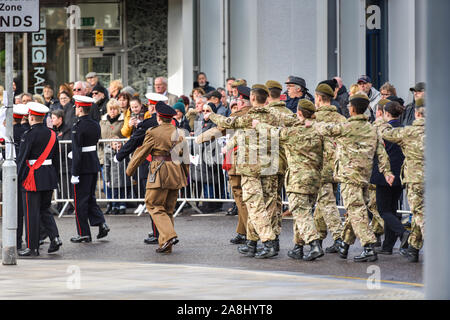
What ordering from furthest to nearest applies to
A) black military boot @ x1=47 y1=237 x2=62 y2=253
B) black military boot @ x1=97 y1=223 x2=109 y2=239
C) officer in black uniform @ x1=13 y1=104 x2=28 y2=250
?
black military boot @ x1=97 y1=223 x2=109 y2=239
officer in black uniform @ x1=13 y1=104 x2=28 y2=250
black military boot @ x1=47 y1=237 x2=62 y2=253

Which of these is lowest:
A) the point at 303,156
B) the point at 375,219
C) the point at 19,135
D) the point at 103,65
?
the point at 375,219

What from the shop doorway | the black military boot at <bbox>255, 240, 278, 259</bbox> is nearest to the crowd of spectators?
the black military boot at <bbox>255, 240, 278, 259</bbox>

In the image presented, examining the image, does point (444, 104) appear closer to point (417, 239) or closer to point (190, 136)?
point (417, 239)

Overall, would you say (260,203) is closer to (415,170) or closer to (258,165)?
(258,165)

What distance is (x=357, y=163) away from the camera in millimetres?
11352

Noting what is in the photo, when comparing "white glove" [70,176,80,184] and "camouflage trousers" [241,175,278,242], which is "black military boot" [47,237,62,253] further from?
"camouflage trousers" [241,175,278,242]

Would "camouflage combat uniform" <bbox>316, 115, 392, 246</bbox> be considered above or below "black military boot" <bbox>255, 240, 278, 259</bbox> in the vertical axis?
above

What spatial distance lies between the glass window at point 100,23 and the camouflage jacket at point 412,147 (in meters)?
13.2

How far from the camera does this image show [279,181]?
12.1 m

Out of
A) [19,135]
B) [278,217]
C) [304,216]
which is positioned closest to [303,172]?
[304,216]

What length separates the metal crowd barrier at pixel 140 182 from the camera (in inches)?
646

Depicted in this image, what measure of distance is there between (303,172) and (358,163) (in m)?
0.61

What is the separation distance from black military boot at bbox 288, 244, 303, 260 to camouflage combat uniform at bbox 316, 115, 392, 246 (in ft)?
2.15

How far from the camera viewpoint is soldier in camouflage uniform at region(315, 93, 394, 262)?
11.3 metres
